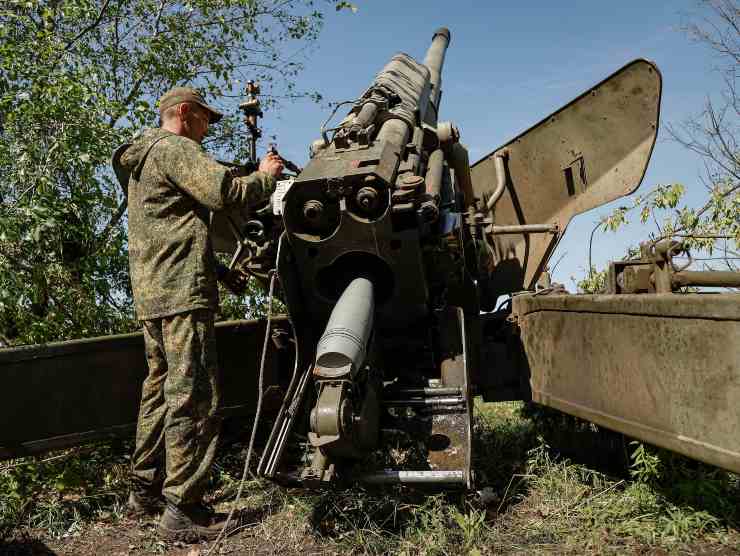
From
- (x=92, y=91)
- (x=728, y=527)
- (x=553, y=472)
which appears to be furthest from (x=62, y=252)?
(x=728, y=527)

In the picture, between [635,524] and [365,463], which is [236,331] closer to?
[365,463]

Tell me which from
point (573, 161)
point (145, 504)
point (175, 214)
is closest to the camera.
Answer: point (175, 214)

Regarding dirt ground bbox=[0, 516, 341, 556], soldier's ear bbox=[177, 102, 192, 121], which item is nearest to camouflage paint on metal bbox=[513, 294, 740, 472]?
dirt ground bbox=[0, 516, 341, 556]

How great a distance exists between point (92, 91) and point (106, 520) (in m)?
3.49

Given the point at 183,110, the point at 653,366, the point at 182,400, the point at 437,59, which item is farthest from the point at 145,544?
the point at 437,59

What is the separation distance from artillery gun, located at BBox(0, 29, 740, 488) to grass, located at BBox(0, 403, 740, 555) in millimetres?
303

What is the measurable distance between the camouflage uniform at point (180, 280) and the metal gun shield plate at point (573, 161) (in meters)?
3.14

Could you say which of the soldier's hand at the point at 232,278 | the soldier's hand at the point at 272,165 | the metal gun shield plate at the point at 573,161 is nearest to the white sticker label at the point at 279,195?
the soldier's hand at the point at 272,165

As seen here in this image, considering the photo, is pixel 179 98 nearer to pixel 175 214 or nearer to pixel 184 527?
pixel 175 214

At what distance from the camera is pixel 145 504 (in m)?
4.03

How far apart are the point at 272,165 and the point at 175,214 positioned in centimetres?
60

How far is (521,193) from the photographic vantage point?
6527 millimetres

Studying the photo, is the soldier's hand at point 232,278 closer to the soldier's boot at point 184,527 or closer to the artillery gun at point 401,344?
the artillery gun at point 401,344

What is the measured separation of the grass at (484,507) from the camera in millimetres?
3338
